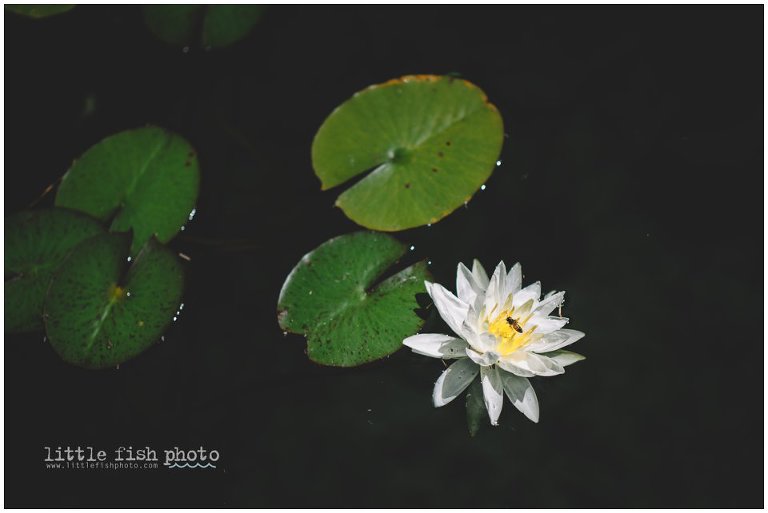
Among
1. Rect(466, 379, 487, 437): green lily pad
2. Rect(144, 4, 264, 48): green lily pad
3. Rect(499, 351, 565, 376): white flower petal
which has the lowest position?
Rect(466, 379, 487, 437): green lily pad

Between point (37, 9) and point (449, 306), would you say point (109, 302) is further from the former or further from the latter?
point (37, 9)

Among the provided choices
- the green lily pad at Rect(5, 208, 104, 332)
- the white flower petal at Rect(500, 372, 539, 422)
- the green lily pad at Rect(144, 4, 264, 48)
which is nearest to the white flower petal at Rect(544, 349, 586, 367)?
the white flower petal at Rect(500, 372, 539, 422)

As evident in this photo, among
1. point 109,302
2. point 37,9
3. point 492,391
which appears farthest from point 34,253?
point 492,391

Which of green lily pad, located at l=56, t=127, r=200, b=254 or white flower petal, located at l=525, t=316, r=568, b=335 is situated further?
green lily pad, located at l=56, t=127, r=200, b=254

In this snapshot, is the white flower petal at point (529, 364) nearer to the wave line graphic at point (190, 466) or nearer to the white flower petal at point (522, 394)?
the white flower petal at point (522, 394)

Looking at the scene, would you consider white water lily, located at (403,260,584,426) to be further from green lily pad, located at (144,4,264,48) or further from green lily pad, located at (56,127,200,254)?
green lily pad, located at (144,4,264,48)

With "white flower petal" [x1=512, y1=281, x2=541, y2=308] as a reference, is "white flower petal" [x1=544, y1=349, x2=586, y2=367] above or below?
below

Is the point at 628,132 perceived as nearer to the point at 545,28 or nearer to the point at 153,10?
the point at 545,28
